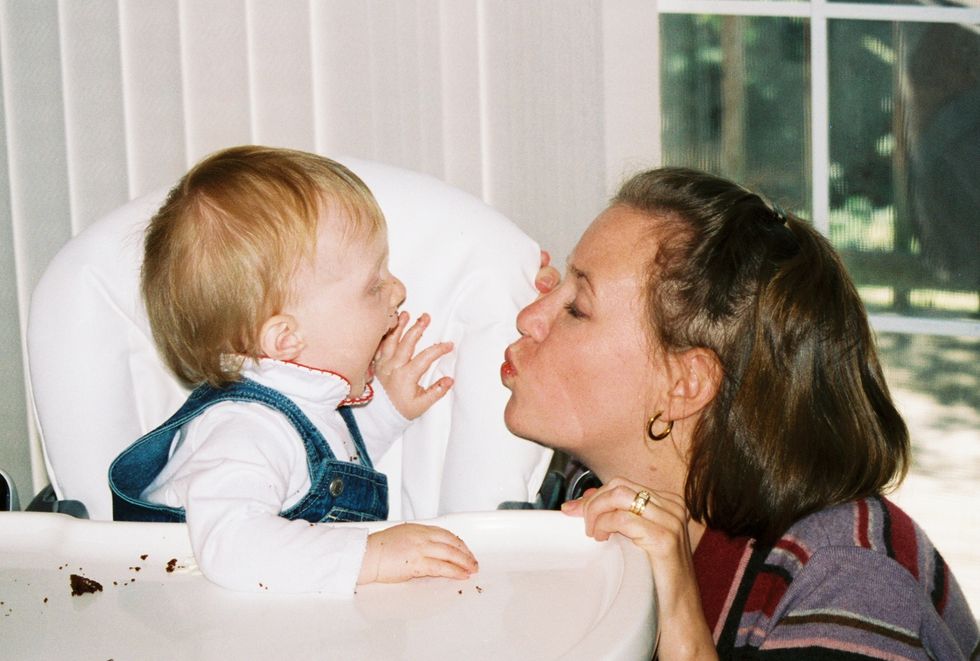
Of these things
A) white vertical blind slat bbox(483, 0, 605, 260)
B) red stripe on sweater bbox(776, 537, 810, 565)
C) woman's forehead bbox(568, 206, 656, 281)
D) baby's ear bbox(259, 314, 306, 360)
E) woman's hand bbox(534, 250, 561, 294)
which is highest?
white vertical blind slat bbox(483, 0, 605, 260)

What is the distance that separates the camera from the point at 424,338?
5.08 ft

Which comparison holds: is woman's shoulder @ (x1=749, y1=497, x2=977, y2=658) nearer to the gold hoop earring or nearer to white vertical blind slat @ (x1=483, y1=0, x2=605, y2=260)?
the gold hoop earring

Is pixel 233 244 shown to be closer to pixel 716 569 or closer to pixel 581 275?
pixel 581 275

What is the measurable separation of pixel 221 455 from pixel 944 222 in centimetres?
159

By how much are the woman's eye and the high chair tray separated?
257 mm

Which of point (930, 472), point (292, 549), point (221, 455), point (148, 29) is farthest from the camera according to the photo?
point (930, 472)

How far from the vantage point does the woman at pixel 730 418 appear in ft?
3.98

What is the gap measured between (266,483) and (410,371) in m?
0.33

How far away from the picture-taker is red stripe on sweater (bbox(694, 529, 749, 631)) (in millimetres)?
1332

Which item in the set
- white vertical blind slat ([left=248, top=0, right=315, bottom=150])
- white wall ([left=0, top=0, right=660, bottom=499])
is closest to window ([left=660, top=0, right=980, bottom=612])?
white wall ([left=0, top=0, right=660, bottom=499])

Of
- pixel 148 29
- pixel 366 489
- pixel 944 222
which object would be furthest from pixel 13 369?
pixel 944 222

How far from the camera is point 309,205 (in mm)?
1378

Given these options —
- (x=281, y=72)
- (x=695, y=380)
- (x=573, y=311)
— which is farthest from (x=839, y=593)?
(x=281, y=72)

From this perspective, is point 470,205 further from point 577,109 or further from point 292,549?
point 577,109
